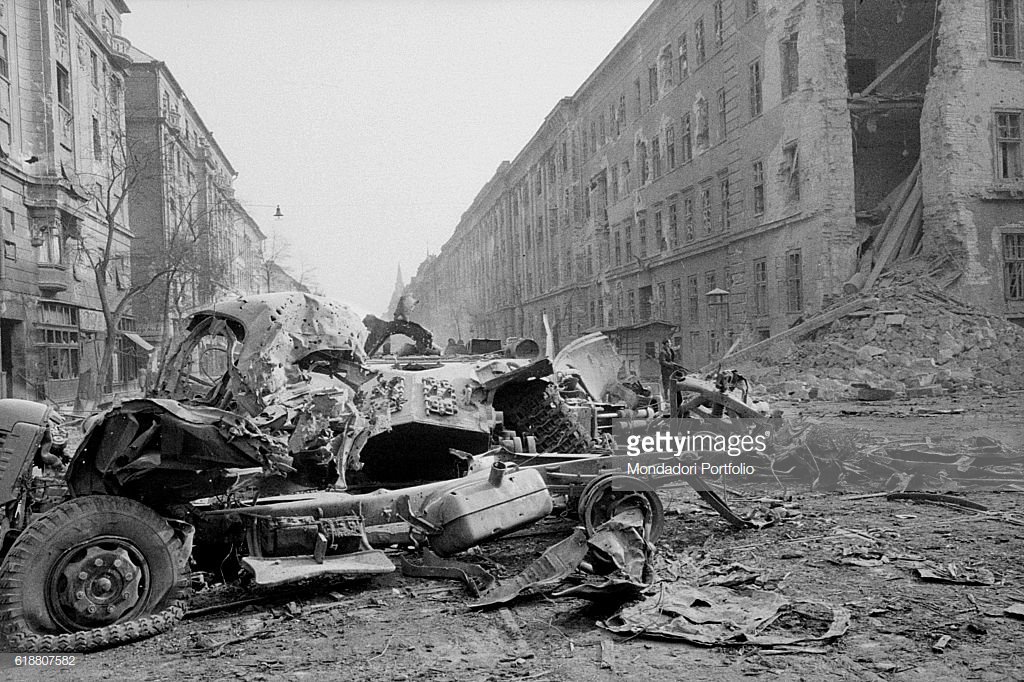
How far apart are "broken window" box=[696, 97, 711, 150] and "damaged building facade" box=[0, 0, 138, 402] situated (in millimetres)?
15072

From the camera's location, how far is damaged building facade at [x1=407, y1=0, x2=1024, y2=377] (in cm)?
1858

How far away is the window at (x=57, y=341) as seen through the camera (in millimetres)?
13961

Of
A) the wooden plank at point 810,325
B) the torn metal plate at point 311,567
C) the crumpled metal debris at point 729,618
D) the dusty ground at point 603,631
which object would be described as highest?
the wooden plank at point 810,325

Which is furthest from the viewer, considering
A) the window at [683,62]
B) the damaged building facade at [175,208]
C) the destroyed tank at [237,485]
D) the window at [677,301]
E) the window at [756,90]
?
the window at [677,301]

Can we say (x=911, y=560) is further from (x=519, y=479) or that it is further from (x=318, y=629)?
(x=318, y=629)

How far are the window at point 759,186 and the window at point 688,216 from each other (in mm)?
2927

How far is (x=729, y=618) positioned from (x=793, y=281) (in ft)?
56.1

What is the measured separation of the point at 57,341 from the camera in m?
14.6

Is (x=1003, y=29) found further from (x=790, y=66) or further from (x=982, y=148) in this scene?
(x=790, y=66)

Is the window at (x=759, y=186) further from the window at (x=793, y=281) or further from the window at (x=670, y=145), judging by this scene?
the window at (x=670, y=145)

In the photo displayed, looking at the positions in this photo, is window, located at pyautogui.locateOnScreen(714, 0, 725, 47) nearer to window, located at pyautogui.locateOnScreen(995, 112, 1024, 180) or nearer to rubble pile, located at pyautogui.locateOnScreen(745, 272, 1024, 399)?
window, located at pyautogui.locateOnScreen(995, 112, 1024, 180)

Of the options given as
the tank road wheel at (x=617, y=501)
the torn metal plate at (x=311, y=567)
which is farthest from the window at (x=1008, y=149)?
the torn metal plate at (x=311, y=567)

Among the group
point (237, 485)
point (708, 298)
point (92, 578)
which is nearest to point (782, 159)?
point (708, 298)

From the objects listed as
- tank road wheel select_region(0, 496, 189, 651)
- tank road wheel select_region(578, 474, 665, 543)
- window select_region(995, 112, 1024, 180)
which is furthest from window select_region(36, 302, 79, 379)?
window select_region(995, 112, 1024, 180)
